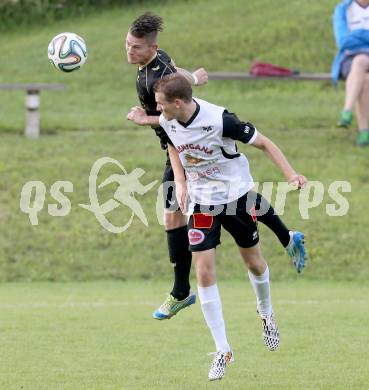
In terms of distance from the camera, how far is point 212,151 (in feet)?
25.7

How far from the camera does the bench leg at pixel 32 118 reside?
17266 mm

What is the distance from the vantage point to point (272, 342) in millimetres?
8352

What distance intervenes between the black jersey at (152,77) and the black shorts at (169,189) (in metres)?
0.29

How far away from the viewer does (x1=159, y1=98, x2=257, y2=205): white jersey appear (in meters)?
7.76

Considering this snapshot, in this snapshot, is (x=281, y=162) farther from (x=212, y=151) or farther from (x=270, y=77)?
(x=270, y=77)

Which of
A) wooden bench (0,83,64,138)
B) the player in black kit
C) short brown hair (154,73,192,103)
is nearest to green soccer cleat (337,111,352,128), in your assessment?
wooden bench (0,83,64,138)

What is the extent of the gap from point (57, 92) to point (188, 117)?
14.0 metres

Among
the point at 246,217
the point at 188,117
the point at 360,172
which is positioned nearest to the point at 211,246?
the point at 246,217

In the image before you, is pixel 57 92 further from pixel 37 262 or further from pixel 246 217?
pixel 246 217

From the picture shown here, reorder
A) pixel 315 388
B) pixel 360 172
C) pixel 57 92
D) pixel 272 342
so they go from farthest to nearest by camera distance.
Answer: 1. pixel 57 92
2. pixel 360 172
3. pixel 272 342
4. pixel 315 388

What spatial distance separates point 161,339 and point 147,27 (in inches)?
121

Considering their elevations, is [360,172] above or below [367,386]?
below

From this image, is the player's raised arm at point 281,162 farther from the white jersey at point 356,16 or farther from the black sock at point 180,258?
the white jersey at point 356,16

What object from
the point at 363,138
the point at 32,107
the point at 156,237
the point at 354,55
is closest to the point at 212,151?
the point at 156,237
